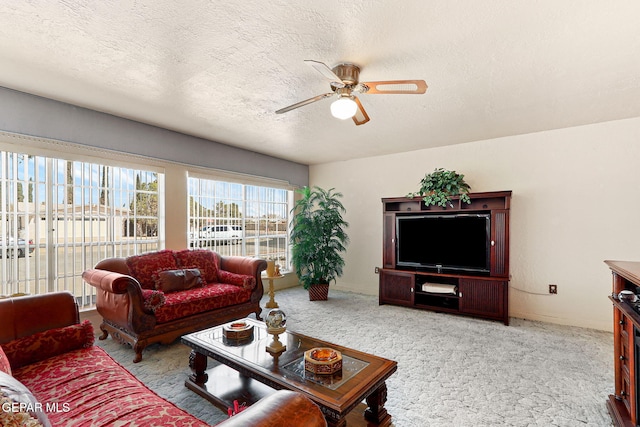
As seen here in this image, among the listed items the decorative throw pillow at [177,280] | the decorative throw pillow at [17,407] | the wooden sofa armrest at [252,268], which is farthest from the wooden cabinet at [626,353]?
the decorative throw pillow at [177,280]

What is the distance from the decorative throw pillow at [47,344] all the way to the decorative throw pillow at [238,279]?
71.7 inches

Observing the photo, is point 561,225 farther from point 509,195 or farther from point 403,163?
point 403,163

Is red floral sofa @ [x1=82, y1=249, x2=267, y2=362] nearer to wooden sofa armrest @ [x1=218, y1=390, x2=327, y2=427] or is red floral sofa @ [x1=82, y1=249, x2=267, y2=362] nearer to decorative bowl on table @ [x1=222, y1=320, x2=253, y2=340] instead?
decorative bowl on table @ [x1=222, y1=320, x2=253, y2=340]

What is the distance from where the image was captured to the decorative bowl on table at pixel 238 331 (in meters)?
2.22

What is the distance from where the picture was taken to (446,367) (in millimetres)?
2590

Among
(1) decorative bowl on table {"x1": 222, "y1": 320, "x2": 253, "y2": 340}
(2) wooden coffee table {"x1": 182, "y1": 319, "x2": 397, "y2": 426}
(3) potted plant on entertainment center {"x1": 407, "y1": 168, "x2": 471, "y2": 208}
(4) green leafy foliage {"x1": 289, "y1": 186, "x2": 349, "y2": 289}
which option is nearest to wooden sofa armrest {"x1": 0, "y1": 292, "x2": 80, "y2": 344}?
(2) wooden coffee table {"x1": 182, "y1": 319, "x2": 397, "y2": 426}

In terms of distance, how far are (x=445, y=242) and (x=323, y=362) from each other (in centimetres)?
310

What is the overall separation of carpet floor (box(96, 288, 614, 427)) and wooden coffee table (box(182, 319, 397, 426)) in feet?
0.50

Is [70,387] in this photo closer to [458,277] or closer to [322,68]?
[322,68]

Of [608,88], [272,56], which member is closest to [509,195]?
[608,88]

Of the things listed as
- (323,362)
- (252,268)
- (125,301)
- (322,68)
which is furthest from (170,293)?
(322,68)

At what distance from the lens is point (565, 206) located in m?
3.80

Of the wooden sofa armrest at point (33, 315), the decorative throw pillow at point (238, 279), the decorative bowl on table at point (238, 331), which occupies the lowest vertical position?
the decorative bowl on table at point (238, 331)

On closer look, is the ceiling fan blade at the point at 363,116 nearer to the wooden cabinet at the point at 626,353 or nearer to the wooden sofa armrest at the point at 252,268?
the wooden cabinet at the point at 626,353
